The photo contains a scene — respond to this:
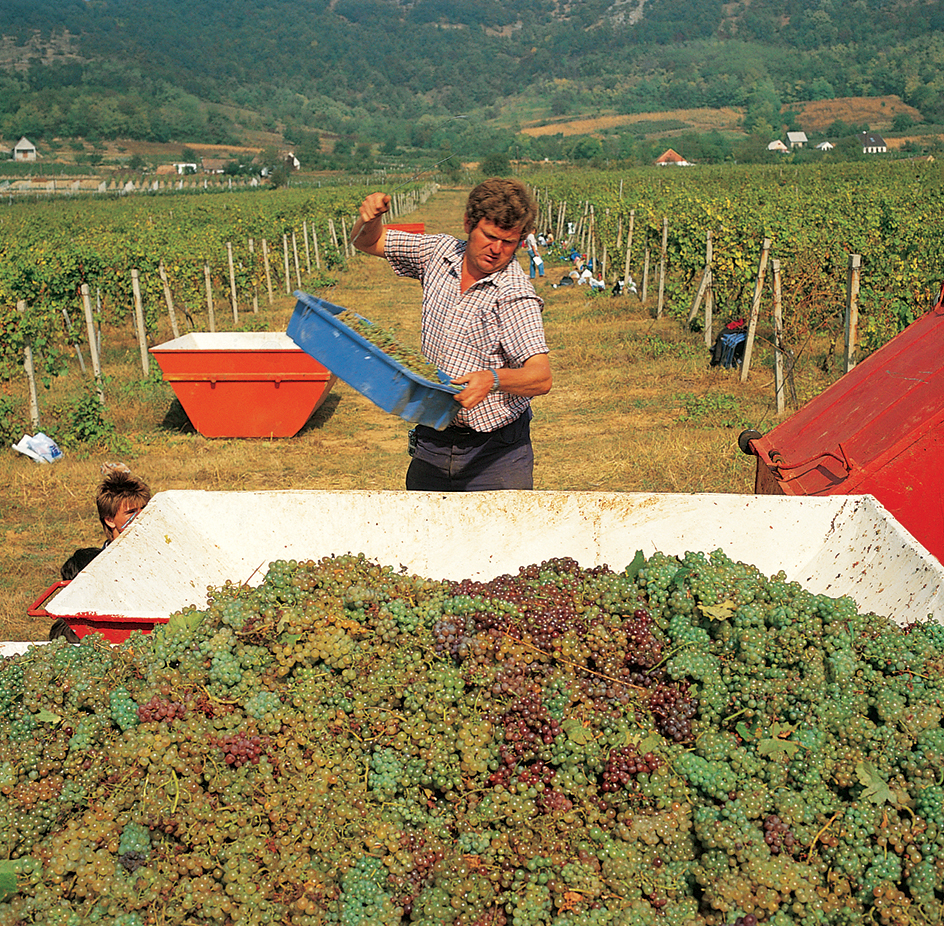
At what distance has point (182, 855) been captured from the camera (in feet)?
7.06

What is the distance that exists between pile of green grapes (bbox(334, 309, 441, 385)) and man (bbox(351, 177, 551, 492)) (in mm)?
111

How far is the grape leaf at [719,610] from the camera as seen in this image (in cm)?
260

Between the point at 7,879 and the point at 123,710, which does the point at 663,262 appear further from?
the point at 7,879

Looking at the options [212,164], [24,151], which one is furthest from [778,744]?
[24,151]

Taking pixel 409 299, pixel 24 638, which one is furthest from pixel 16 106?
pixel 24 638

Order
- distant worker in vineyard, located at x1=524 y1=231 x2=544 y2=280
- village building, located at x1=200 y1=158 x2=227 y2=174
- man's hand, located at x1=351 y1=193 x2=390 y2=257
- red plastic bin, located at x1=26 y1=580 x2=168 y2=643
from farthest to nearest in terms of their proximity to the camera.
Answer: village building, located at x1=200 y1=158 x2=227 y2=174
distant worker in vineyard, located at x1=524 y1=231 x2=544 y2=280
man's hand, located at x1=351 y1=193 x2=390 y2=257
red plastic bin, located at x1=26 y1=580 x2=168 y2=643

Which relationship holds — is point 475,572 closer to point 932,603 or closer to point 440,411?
Result: point 440,411

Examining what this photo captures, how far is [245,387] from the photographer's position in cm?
828

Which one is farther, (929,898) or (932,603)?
(932,603)

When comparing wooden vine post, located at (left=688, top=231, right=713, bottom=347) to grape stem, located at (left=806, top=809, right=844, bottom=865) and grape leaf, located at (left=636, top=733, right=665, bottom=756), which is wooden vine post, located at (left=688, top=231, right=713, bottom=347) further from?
grape stem, located at (left=806, top=809, right=844, bottom=865)

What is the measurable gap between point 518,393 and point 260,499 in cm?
126

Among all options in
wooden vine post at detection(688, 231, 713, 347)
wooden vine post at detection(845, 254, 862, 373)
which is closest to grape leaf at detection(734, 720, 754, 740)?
wooden vine post at detection(845, 254, 862, 373)

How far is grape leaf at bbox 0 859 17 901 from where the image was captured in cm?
205

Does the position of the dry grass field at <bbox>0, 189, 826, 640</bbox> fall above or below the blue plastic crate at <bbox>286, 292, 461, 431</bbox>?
below
